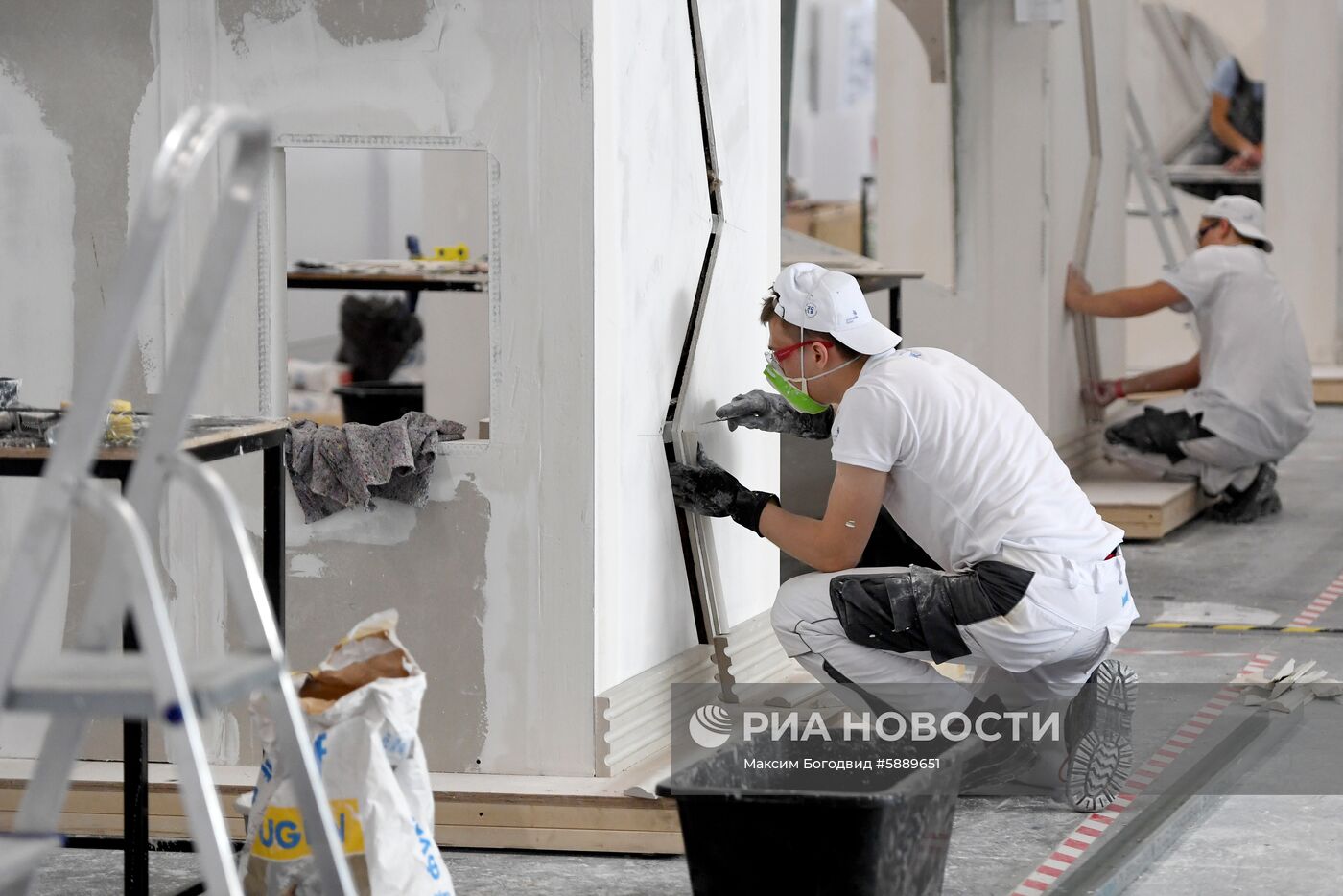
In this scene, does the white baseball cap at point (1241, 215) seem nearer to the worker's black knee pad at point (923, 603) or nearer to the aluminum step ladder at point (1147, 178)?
the aluminum step ladder at point (1147, 178)

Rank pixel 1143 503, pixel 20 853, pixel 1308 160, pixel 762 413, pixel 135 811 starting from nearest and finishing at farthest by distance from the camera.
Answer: pixel 20 853 → pixel 135 811 → pixel 762 413 → pixel 1143 503 → pixel 1308 160

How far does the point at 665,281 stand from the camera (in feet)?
13.1

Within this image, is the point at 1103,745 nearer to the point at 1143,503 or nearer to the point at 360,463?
the point at 360,463

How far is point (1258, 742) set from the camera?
14.5 ft

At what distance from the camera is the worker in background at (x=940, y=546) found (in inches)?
149

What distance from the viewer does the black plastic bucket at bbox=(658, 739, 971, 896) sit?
2.99 m

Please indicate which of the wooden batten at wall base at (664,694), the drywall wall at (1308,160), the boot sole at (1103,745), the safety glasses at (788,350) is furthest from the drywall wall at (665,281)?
the drywall wall at (1308,160)

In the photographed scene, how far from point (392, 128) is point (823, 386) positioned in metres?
1.15

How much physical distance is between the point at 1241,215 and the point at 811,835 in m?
5.60

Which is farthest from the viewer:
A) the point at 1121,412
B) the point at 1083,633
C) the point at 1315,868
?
the point at 1121,412

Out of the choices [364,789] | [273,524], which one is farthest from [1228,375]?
[364,789]

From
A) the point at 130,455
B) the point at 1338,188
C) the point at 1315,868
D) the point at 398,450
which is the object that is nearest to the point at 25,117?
the point at 398,450

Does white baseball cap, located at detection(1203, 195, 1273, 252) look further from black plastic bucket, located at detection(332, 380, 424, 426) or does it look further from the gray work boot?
black plastic bucket, located at detection(332, 380, 424, 426)

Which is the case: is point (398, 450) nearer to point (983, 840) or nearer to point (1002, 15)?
point (983, 840)
